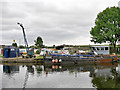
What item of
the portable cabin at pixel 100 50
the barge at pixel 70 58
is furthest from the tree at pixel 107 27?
the barge at pixel 70 58

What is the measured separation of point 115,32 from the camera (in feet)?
129

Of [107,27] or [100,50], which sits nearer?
[100,50]

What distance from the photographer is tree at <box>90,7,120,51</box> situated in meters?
38.9

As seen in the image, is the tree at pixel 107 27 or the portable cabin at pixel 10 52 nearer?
the portable cabin at pixel 10 52

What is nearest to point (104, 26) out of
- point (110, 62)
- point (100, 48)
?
point (100, 48)

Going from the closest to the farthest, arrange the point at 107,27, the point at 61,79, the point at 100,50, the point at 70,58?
the point at 61,79, the point at 70,58, the point at 100,50, the point at 107,27

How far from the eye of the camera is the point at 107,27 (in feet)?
130

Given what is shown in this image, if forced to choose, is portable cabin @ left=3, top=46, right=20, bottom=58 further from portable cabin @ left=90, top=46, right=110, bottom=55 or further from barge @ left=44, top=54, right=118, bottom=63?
portable cabin @ left=90, top=46, right=110, bottom=55

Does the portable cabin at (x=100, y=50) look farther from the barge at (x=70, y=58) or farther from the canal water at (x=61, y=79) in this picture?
the canal water at (x=61, y=79)

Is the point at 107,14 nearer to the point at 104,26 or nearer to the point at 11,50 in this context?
the point at 104,26

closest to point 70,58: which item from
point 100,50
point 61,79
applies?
point 100,50

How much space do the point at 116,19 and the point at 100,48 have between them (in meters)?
11.4

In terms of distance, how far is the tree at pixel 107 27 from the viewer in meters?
38.9

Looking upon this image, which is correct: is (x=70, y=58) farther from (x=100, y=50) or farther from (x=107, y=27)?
(x=107, y=27)
